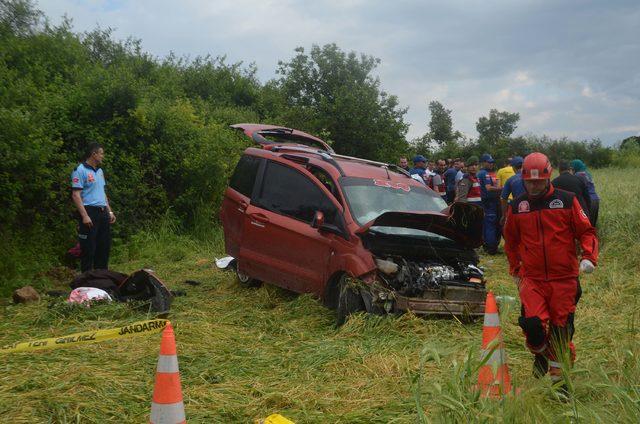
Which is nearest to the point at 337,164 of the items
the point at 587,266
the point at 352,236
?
the point at 352,236

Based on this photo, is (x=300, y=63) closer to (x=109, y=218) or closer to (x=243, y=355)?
(x=109, y=218)

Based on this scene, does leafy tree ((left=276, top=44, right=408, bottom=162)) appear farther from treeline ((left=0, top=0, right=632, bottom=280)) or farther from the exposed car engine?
the exposed car engine

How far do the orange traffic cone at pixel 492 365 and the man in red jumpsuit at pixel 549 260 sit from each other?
293 millimetres

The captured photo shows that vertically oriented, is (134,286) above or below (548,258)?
below

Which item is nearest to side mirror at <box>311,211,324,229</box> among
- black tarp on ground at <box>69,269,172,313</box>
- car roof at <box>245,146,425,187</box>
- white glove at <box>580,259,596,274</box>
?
car roof at <box>245,146,425,187</box>

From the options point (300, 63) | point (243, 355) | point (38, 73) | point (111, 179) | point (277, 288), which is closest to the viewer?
point (243, 355)

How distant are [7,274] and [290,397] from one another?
5.68 m

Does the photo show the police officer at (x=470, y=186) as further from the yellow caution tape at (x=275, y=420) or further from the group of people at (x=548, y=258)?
the yellow caution tape at (x=275, y=420)

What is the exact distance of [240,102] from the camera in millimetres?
25516

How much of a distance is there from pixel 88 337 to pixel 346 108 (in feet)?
55.2

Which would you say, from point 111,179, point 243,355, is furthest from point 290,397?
point 111,179

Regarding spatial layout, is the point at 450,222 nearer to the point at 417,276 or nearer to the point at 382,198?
the point at 417,276

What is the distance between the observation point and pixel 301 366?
5152 mm

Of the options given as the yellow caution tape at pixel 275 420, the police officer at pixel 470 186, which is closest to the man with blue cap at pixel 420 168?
the police officer at pixel 470 186
